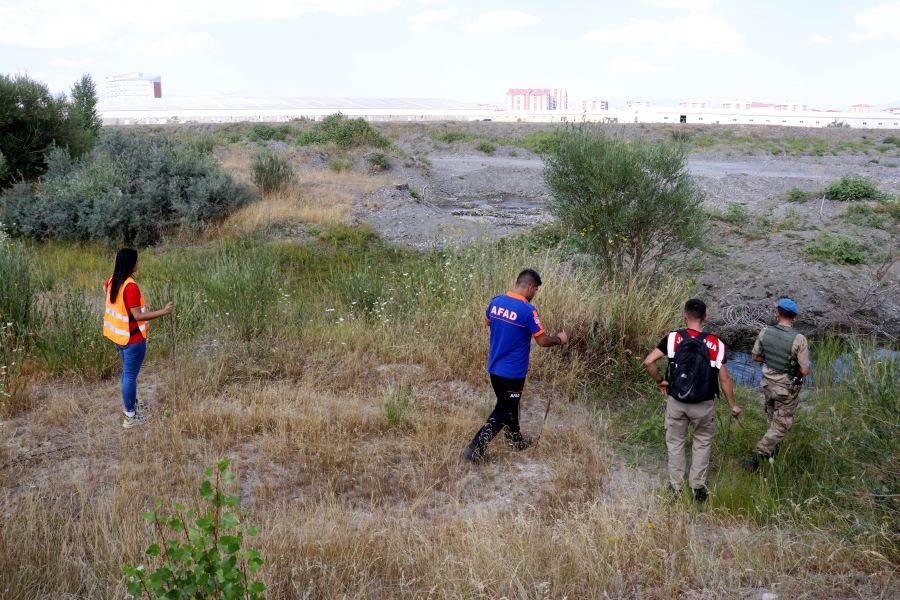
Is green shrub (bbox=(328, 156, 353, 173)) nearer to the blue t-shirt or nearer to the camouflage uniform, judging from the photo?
the blue t-shirt

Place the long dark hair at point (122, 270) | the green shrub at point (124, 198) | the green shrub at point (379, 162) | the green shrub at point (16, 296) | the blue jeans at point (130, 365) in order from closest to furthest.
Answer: the long dark hair at point (122, 270), the blue jeans at point (130, 365), the green shrub at point (16, 296), the green shrub at point (124, 198), the green shrub at point (379, 162)

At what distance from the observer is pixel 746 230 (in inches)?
632

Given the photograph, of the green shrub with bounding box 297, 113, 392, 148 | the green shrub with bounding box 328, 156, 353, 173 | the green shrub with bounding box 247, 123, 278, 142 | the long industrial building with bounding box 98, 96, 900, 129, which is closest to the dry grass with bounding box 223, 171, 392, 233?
the green shrub with bounding box 328, 156, 353, 173

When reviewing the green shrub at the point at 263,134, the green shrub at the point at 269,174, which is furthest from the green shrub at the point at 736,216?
the green shrub at the point at 263,134

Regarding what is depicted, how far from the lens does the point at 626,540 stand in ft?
13.0

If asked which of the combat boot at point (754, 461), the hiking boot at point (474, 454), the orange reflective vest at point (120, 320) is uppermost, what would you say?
the orange reflective vest at point (120, 320)

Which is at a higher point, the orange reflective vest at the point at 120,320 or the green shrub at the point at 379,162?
the green shrub at the point at 379,162

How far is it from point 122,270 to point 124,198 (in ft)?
34.3

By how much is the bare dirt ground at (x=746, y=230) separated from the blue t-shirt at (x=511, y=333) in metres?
5.96

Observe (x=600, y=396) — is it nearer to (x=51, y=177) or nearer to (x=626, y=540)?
(x=626, y=540)

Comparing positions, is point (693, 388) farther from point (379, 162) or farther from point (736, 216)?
point (379, 162)

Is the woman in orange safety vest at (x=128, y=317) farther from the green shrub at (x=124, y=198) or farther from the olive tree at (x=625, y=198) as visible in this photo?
the green shrub at (x=124, y=198)

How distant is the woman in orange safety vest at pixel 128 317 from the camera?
5680 mm

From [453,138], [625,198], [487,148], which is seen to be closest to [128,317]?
[625,198]
